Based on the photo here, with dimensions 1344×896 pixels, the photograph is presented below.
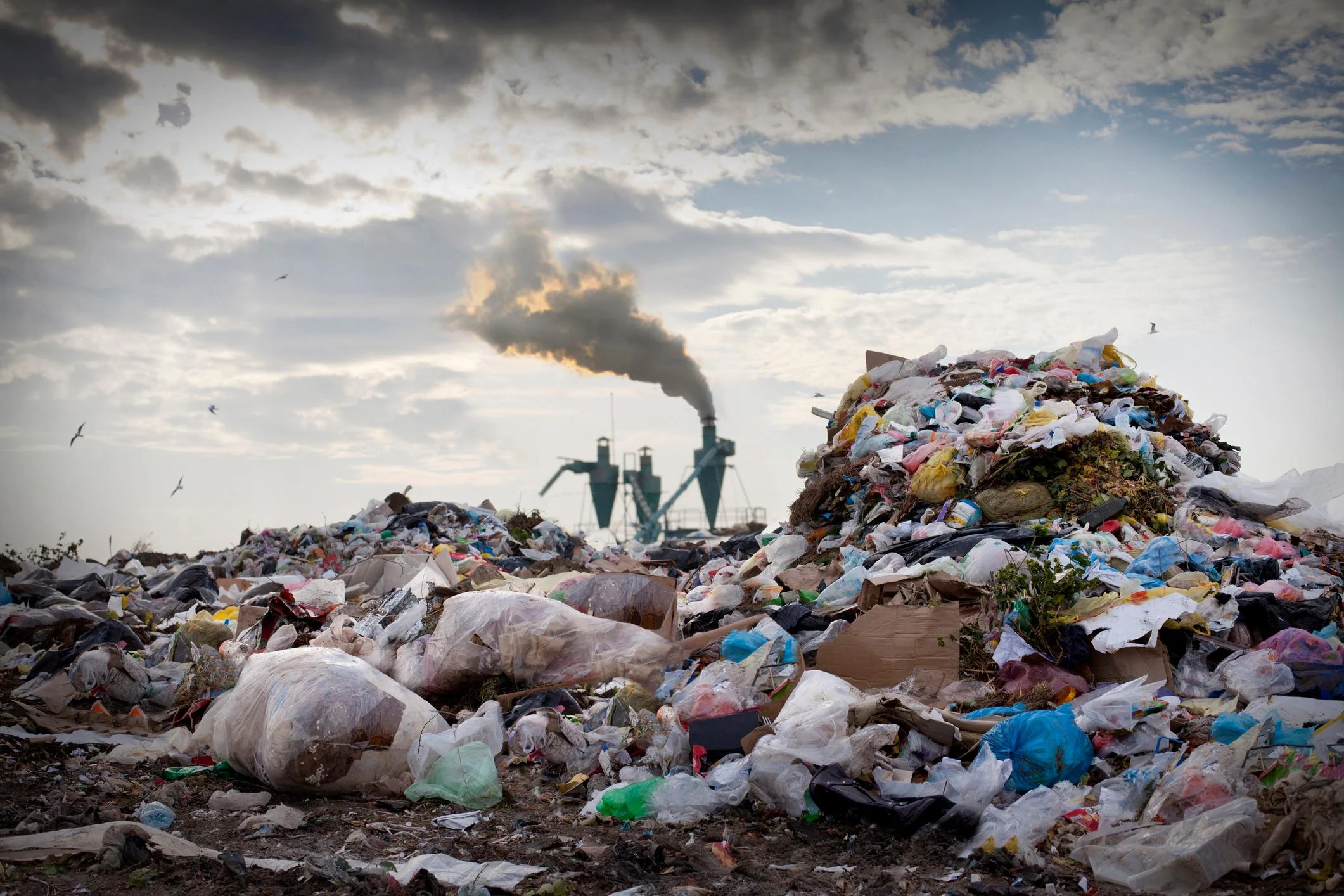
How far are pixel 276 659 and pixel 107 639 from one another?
3.18 metres

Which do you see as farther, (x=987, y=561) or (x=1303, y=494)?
(x=1303, y=494)

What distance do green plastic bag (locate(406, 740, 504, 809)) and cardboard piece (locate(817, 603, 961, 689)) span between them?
177cm

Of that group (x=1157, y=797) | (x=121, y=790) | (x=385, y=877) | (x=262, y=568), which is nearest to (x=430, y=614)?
(x=121, y=790)

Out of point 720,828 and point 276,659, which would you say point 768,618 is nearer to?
point 720,828

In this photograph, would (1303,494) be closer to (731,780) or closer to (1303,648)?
(1303,648)

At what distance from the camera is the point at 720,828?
12.1 feet

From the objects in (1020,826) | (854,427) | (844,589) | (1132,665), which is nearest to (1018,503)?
(844,589)

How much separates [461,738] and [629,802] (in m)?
1.07

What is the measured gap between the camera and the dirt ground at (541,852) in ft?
10.3

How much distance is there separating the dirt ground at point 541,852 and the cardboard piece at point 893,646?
1.31 metres

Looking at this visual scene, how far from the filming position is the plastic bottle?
3.92 m

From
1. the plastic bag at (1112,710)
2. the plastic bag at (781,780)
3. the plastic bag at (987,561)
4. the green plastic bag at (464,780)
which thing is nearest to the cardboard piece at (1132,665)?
the plastic bag at (1112,710)

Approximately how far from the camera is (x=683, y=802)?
382 cm

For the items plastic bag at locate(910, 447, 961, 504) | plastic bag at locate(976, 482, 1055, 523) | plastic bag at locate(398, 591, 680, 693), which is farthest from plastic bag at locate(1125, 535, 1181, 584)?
plastic bag at locate(398, 591, 680, 693)
